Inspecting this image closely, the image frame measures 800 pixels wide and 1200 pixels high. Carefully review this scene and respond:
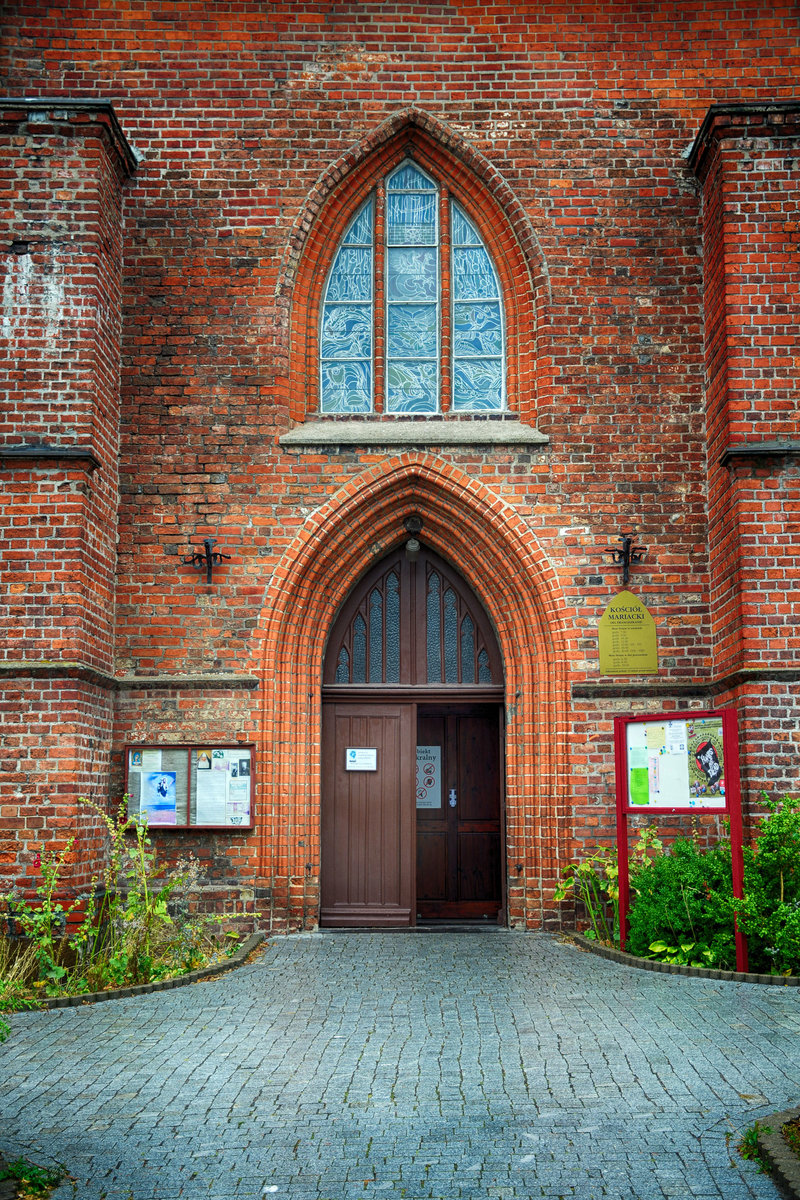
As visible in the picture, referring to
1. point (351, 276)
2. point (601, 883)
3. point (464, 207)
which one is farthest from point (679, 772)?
point (464, 207)

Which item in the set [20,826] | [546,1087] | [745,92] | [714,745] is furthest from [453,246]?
[546,1087]

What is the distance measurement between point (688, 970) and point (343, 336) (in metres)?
6.44

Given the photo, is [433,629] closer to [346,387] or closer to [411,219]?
[346,387]

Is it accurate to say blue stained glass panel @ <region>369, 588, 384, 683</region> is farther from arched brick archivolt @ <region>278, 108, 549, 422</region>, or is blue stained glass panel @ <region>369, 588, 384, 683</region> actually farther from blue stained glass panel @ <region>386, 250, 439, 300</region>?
blue stained glass panel @ <region>386, 250, 439, 300</region>

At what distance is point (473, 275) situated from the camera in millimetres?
10727

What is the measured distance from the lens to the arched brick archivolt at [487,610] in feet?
32.0

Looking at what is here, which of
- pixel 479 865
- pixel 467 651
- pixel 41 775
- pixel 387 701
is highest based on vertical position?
pixel 467 651

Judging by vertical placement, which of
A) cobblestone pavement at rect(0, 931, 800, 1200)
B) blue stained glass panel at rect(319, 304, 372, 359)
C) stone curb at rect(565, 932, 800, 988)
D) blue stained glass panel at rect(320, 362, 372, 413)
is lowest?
cobblestone pavement at rect(0, 931, 800, 1200)

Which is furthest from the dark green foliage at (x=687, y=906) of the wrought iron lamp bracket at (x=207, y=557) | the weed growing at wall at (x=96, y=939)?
the wrought iron lamp bracket at (x=207, y=557)

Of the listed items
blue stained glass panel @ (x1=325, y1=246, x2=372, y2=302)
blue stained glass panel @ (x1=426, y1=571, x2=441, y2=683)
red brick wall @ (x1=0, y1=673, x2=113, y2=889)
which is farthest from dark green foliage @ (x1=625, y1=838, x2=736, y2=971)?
blue stained glass panel @ (x1=325, y1=246, x2=372, y2=302)

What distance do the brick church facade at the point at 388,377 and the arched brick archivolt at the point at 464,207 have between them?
4 cm

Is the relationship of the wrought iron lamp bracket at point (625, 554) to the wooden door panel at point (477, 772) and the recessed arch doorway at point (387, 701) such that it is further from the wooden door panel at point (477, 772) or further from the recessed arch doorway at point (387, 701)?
the wooden door panel at point (477, 772)

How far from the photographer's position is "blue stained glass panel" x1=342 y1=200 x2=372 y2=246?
10.7 metres

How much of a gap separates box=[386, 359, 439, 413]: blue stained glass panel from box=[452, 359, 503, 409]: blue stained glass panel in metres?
0.21
